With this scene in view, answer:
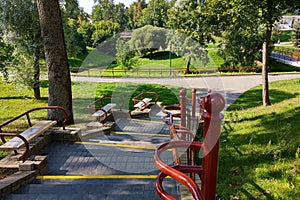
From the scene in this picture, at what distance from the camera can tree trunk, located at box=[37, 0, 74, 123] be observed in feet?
24.3

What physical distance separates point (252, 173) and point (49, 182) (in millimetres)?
3321

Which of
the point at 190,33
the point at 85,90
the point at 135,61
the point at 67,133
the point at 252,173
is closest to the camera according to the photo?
the point at 252,173

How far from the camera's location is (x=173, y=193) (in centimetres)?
403

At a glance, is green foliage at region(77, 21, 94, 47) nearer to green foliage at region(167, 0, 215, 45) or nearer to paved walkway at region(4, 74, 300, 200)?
green foliage at region(167, 0, 215, 45)

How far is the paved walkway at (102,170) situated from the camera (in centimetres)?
407

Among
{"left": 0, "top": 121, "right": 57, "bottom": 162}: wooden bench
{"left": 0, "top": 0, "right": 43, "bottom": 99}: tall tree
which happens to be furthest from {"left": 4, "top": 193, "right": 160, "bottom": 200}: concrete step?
{"left": 0, "top": 0, "right": 43, "bottom": 99}: tall tree

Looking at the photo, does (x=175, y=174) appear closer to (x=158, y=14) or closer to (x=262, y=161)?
(x=262, y=161)

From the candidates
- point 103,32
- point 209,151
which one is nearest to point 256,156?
point 209,151

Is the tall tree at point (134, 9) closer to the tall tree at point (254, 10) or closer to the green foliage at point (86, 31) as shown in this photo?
Result: the green foliage at point (86, 31)

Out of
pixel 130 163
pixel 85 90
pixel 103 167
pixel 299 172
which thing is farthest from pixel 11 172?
pixel 85 90

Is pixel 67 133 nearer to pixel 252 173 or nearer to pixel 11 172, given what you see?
pixel 11 172

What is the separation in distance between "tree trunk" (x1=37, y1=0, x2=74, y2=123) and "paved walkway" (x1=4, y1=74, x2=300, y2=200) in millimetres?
1637

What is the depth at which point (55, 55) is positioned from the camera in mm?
7660

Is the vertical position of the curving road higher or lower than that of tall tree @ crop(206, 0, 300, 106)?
lower
